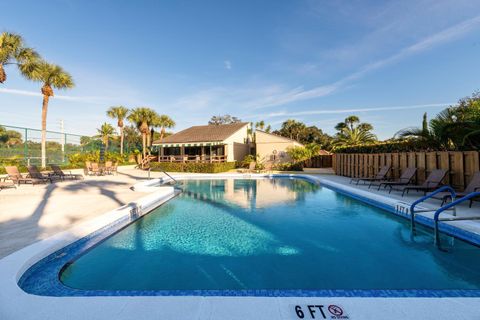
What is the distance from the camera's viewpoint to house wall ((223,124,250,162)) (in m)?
31.1

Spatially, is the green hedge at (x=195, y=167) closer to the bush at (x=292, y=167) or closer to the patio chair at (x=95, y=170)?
the bush at (x=292, y=167)

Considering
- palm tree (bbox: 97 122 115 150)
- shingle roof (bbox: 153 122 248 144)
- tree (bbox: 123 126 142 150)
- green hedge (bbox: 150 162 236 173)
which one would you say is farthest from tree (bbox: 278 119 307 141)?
tree (bbox: 123 126 142 150)

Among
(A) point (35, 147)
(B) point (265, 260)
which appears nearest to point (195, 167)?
(A) point (35, 147)

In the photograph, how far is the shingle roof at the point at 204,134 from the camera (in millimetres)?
31062

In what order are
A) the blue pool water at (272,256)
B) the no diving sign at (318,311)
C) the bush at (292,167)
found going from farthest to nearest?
the bush at (292,167), the blue pool water at (272,256), the no diving sign at (318,311)

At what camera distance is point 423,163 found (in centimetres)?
1250

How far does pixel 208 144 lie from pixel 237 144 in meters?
5.23

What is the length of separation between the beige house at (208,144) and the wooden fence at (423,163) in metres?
15.3

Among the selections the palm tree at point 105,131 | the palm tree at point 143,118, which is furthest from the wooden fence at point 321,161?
the palm tree at point 105,131

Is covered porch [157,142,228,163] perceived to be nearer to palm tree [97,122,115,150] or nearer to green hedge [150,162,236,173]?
green hedge [150,162,236,173]

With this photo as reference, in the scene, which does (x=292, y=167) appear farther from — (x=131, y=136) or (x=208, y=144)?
(x=131, y=136)

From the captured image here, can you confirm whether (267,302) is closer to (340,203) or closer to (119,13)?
(340,203)

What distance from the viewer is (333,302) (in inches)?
128

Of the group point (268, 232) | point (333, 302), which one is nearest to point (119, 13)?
point (268, 232)
